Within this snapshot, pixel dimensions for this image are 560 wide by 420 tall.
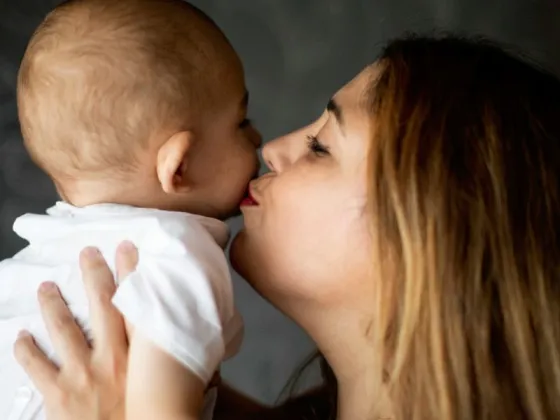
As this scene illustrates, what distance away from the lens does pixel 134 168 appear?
948 millimetres

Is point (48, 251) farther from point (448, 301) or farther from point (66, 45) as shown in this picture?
point (448, 301)

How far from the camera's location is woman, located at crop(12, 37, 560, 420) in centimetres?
88

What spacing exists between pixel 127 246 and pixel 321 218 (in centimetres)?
22

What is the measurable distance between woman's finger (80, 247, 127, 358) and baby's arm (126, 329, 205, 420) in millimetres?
61

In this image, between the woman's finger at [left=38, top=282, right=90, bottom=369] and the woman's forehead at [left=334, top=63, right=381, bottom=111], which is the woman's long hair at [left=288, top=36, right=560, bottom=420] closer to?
the woman's forehead at [left=334, top=63, right=381, bottom=111]

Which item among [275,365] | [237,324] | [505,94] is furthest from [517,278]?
[275,365]

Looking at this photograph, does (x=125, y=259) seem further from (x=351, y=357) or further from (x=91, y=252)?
(x=351, y=357)

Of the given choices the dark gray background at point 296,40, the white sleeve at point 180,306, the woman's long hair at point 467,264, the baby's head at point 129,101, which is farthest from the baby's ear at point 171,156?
the dark gray background at point 296,40

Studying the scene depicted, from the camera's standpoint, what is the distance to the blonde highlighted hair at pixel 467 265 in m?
0.88

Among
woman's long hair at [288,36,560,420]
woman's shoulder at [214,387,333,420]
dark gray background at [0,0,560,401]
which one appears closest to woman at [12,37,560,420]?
woman's long hair at [288,36,560,420]

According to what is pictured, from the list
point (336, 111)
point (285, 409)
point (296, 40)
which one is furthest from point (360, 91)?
point (296, 40)

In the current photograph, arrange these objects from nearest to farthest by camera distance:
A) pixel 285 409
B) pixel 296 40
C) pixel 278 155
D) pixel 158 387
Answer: pixel 158 387 < pixel 278 155 < pixel 285 409 < pixel 296 40

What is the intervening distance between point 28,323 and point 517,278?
0.54 m

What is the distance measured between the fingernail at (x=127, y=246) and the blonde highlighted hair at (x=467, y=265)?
26 cm
